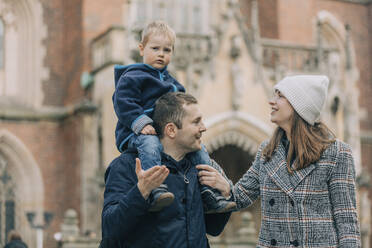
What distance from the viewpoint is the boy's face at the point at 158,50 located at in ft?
12.6

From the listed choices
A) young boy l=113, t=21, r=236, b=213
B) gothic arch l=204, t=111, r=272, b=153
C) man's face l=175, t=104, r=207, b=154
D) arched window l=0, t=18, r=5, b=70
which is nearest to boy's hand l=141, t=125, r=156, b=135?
young boy l=113, t=21, r=236, b=213

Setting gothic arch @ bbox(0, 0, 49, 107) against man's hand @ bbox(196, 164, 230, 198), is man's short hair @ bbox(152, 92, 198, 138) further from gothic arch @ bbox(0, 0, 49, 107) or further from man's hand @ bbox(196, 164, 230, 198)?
gothic arch @ bbox(0, 0, 49, 107)

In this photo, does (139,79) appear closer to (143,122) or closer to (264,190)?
(143,122)

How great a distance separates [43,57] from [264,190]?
13026 millimetres

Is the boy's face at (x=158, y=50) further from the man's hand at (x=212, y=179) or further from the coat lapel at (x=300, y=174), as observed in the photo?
the coat lapel at (x=300, y=174)

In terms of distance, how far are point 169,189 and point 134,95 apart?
591 mm

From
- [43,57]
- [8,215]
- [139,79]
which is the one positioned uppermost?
[43,57]

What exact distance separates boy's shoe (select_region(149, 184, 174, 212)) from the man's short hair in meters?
0.38

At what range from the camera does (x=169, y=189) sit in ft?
11.2

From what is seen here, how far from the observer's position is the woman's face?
3.81 m

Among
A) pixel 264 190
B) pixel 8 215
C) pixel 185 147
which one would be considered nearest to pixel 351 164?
pixel 264 190

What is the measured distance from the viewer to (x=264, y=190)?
381 cm

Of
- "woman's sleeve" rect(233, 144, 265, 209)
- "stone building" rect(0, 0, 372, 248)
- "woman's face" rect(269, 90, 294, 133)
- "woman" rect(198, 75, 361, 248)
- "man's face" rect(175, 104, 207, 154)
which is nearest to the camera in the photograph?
"man's face" rect(175, 104, 207, 154)

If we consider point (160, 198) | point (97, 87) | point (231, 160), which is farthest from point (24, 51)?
point (160, 198)
